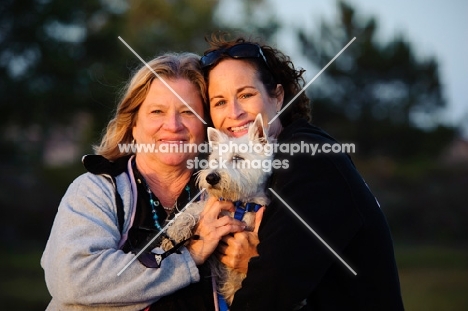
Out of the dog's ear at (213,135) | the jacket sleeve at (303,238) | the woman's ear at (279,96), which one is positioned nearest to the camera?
the jacket sleeve at (303,238)

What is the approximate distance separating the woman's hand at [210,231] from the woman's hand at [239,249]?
71mm

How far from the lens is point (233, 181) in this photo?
500 centimetres

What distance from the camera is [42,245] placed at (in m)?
24.5

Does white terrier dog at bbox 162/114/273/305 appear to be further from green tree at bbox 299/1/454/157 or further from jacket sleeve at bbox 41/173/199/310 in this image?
green tree at bbox 299/1/454/157

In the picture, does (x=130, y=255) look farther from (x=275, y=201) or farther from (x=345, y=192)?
(x=345, y=192)

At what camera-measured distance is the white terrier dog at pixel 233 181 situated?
4766 mm

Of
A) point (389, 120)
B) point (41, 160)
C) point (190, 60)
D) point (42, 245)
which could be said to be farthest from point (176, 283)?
point (389, 120)

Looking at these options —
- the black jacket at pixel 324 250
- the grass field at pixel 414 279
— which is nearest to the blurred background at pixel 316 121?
the grass field at pixel 414 279

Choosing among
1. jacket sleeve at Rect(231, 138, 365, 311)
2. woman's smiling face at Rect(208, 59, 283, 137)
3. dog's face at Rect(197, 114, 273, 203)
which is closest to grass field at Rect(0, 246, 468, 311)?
dog's face at Rect(197, 114, 273, 203)

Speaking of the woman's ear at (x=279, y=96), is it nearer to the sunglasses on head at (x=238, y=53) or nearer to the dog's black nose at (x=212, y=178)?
the sunglasses on head at (x=238, y=53)

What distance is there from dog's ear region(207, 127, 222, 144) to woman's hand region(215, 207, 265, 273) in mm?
817

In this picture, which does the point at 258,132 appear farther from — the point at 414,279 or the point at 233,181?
the point at 414,279

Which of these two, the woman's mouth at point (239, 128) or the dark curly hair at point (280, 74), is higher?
the dark curly hair at point (280, 74)

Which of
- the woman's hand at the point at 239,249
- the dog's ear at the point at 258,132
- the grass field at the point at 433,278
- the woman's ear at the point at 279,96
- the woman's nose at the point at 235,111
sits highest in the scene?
the grass field at the point at 433,278
